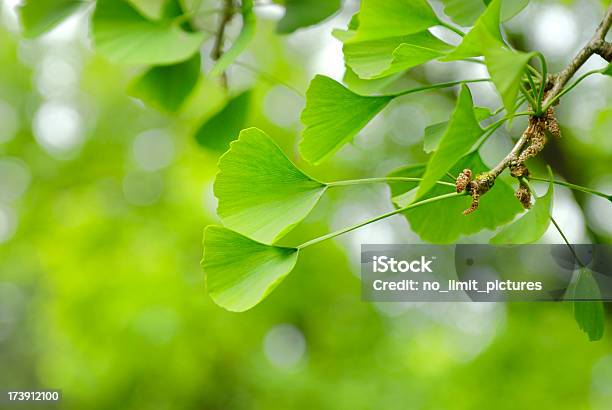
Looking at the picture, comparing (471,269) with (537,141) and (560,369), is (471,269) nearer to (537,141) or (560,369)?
(537,141)

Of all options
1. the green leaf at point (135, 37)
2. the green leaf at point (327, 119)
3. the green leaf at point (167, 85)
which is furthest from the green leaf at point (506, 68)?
the green leaf at point (167, 85)

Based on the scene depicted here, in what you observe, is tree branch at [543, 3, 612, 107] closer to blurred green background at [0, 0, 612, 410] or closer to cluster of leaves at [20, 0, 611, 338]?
cluster of leaves at [20, 0, 611, 338]

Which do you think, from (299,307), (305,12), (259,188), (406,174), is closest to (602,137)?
(305,12)

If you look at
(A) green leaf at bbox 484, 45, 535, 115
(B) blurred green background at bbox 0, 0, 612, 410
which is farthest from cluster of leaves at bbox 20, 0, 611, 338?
(B) blurred green background at bbox 0, 0, 612, 410

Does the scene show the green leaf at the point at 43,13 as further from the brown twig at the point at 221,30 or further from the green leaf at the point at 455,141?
the green leaf at the point at 455,141

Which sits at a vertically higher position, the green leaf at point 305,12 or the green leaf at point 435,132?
the green leaf at point 435,132

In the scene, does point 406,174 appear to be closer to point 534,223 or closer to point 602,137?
point 534,223

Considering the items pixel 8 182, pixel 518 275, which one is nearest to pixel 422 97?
Result: pixel 518 275
